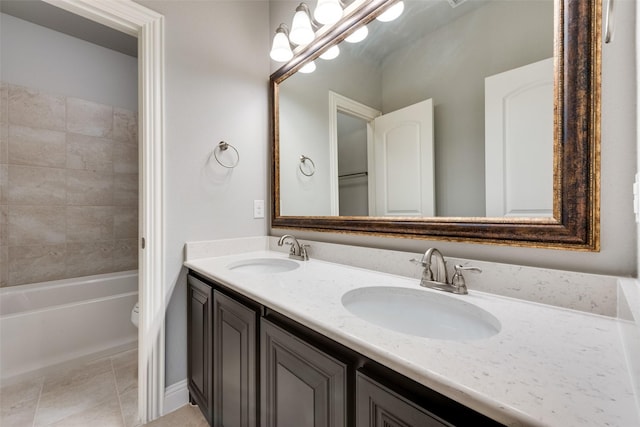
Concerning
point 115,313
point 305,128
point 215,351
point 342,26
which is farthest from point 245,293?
point 115,313

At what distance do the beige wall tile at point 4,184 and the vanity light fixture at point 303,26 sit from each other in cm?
225

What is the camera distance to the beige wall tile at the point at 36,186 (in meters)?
1.90

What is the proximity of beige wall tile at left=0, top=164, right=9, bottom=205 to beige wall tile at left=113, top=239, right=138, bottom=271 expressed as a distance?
73 cm

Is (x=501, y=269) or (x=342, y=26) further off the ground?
(x=342, y=26)

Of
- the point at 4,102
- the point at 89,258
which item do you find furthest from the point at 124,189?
the point at 4,102

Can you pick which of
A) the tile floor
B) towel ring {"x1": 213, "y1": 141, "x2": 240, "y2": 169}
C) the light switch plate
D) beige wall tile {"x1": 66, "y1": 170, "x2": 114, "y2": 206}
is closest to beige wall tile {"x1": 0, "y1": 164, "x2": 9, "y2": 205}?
beige wall tile {"x1": 66, "y1": 170, "x2": 114, "y2": 206}

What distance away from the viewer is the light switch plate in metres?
1.72

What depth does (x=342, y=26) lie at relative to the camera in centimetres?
130

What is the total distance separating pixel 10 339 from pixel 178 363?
1.13 meters

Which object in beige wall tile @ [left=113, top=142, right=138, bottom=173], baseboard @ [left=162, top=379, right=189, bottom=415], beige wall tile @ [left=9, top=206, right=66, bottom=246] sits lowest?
baseboard @ [left=162, top=379, right=189, bottom=415]

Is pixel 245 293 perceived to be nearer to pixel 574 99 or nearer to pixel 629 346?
pixel 629 346

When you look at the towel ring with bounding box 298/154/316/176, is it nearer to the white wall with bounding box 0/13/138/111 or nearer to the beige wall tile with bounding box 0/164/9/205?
the white wall with bounding box 0/13/138/111

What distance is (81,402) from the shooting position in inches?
55.3

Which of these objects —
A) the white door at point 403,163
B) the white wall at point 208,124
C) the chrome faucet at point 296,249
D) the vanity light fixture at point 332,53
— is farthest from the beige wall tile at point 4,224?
the white door at point 403,163
